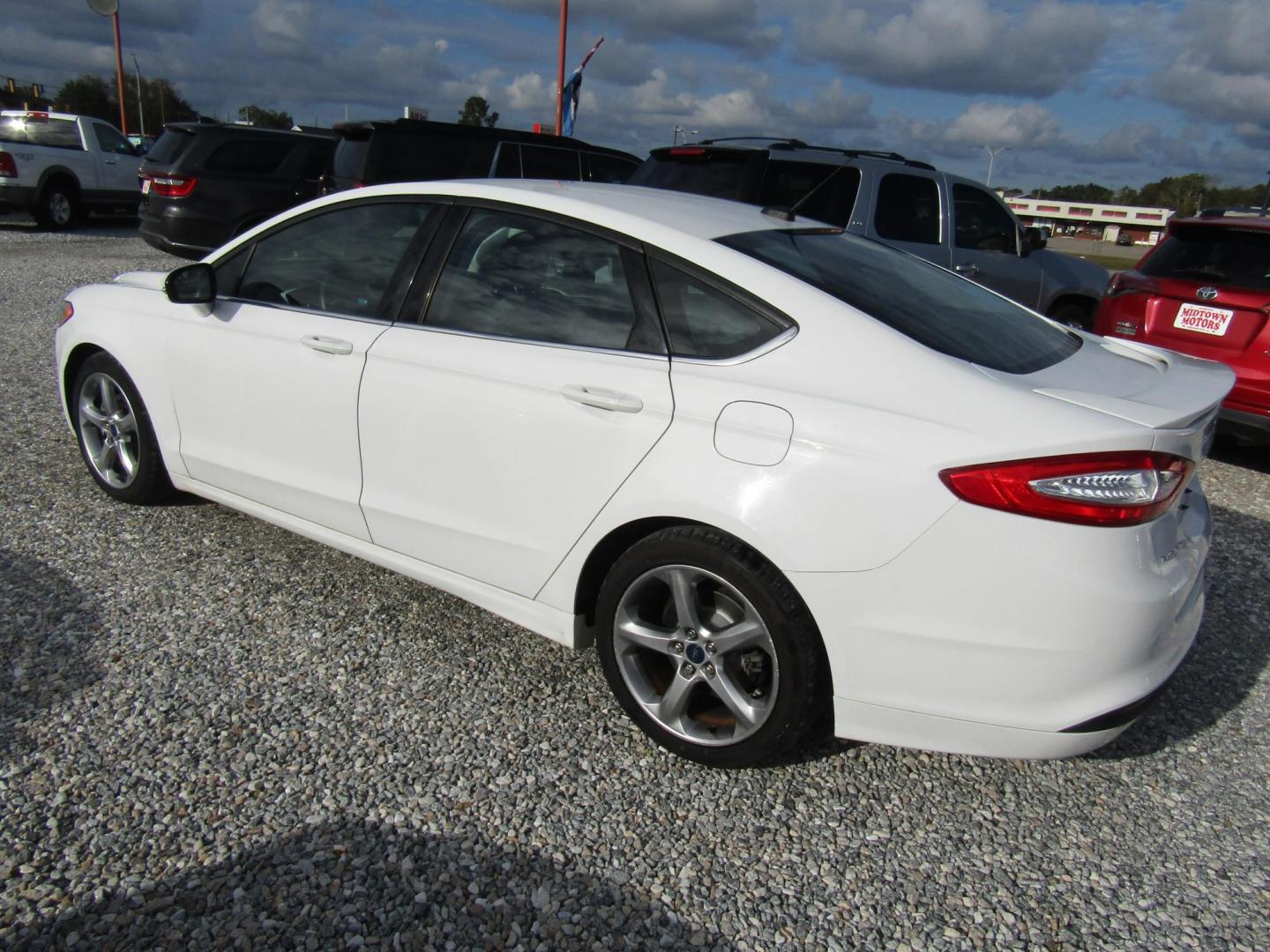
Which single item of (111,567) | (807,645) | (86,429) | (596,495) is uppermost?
(596,495)

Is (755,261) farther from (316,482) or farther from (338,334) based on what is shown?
(316,482)

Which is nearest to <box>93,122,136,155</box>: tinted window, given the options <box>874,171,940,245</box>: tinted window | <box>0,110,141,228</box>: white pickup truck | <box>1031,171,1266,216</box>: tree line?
<box>0,110,141,228</box>: white pickup truck

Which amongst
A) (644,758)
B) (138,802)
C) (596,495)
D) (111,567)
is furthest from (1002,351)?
(111,567)

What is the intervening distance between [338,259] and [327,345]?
16.9 inches

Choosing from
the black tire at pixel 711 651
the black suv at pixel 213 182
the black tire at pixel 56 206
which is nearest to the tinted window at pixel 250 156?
the black suv at pixel 213 182

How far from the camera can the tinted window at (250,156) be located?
11734mm

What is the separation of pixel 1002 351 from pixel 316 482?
2306mm

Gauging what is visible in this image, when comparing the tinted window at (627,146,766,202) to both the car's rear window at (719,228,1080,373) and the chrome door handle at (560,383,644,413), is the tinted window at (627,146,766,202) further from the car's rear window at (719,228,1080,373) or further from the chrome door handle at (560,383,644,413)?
the chrome door handle at (560,383,644,413)

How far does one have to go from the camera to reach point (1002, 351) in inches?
106

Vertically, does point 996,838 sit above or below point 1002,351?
below

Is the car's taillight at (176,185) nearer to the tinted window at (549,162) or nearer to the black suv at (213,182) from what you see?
the black suv at (213,182)

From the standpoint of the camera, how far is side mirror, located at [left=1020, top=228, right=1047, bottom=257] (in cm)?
816

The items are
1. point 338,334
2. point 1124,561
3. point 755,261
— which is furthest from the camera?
point 338,334

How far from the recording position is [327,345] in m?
3.30
